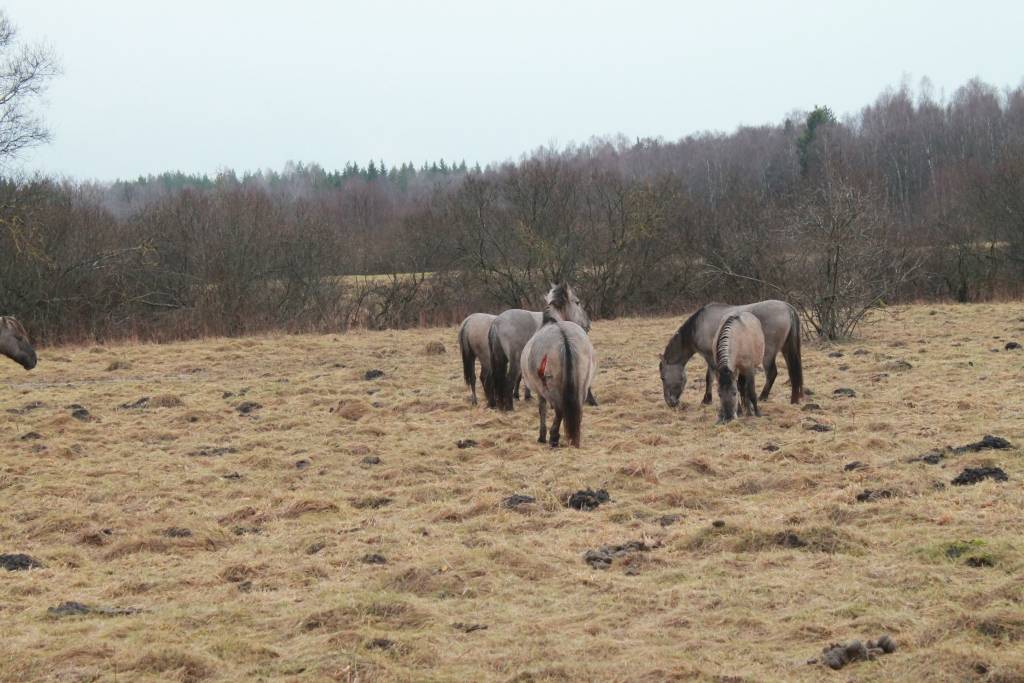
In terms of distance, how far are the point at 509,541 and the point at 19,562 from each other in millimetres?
3395

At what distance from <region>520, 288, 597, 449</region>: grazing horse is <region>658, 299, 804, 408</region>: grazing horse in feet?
9.22

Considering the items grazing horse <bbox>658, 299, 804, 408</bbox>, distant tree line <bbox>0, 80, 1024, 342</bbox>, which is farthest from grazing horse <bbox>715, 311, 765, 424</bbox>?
distant tree line <bbox>0, 80, 1024, 342</bbox>

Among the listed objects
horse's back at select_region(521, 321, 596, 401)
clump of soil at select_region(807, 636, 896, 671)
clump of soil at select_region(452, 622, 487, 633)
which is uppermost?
horse's back at select_region(521, 321, 596, 401)

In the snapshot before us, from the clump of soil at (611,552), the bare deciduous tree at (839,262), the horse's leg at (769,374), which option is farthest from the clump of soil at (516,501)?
the bare deciduous tree at (839,262)

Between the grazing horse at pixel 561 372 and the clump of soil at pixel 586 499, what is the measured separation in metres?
2.11

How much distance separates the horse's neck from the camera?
13484 millimetres

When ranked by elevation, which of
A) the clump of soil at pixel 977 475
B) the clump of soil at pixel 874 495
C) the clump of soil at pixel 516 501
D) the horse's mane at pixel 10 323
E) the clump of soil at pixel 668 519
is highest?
the horse's mane at pixel 10 323

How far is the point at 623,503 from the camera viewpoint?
812cm

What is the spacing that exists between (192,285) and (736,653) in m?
27.1

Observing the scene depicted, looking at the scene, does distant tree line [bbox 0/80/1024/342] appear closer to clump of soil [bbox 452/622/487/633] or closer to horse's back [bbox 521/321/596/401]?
horse's back [bbox 521/321/596/401]

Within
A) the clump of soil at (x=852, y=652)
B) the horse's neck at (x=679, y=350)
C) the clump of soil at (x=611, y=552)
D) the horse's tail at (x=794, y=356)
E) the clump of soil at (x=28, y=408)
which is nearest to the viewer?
the clump of soil at (x=852, y=652)

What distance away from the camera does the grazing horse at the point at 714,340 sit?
514 inches

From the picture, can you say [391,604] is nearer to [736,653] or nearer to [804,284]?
[736,653]

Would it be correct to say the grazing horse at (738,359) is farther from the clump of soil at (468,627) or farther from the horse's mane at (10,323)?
the horse's mane at (10,323)
